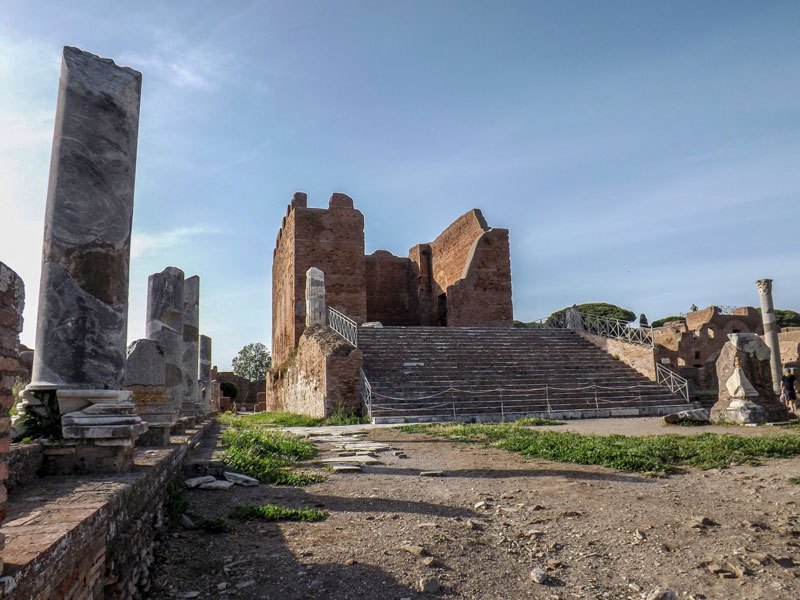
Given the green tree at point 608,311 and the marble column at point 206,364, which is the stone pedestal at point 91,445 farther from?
the green tree at point 608,311

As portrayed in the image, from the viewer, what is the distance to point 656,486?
5418 millimetres

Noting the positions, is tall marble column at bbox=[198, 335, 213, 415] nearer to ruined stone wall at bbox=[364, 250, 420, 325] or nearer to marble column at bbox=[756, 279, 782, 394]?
ruined stone wall at bbox=[364, 250, 420, 325]

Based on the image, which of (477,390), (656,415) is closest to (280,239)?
(477,390)

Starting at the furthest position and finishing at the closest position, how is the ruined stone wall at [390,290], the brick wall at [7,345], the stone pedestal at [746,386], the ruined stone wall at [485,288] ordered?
the ruined stone wall at [390,290] < the ruined stone wall at [485,288] < the stone pedestal at [746,386] < the brick wall at [7,345]

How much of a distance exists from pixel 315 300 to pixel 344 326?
199cm

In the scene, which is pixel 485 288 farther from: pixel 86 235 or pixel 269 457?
pixel 86 235

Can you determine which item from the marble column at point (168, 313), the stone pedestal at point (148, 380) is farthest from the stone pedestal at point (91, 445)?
the marble column at point (168, 313)

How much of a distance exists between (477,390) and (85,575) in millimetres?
13373

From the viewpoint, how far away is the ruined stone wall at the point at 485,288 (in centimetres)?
2612

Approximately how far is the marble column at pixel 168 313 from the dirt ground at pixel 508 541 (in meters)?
4.65

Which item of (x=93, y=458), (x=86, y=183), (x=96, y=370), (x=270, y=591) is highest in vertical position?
(x=86, y=183)

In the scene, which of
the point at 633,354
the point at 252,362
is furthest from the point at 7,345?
the point at 252,362

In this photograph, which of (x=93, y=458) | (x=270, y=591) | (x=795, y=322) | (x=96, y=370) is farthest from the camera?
(x=795, y=322)

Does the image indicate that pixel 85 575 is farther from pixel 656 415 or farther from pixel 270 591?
pixel 656 415
